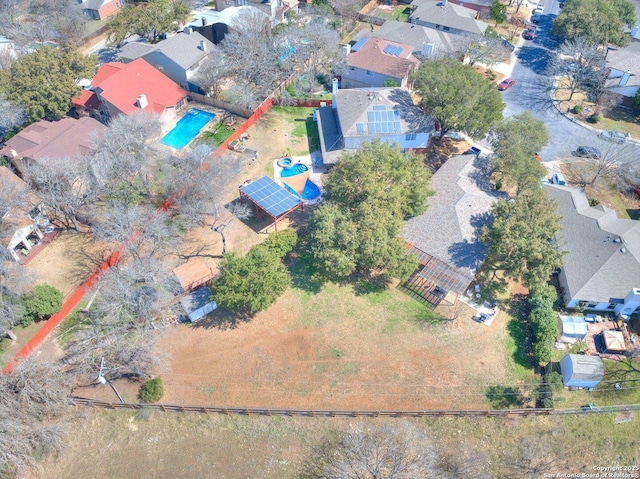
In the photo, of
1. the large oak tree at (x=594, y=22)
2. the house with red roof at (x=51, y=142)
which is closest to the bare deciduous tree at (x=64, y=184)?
the house with red roof at (x=51, y=142)

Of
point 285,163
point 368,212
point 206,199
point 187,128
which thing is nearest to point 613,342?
point 368,212

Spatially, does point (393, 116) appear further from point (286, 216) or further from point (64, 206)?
point (64, 206)

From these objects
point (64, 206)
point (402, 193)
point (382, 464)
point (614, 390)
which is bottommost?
point (614, 390)

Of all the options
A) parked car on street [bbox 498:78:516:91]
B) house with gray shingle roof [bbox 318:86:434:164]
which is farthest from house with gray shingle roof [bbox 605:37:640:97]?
house with gray shingle roof [bbox 318:86:434:164]

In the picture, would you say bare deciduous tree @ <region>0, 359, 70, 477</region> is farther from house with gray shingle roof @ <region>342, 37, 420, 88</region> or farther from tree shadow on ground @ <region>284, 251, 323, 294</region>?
house with gray shingle roof @ <region>342, 37, 420, 88</region>

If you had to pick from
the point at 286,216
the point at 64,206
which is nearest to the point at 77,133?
the point at 64,206

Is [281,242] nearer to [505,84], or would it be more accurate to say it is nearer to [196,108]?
[196,108]
